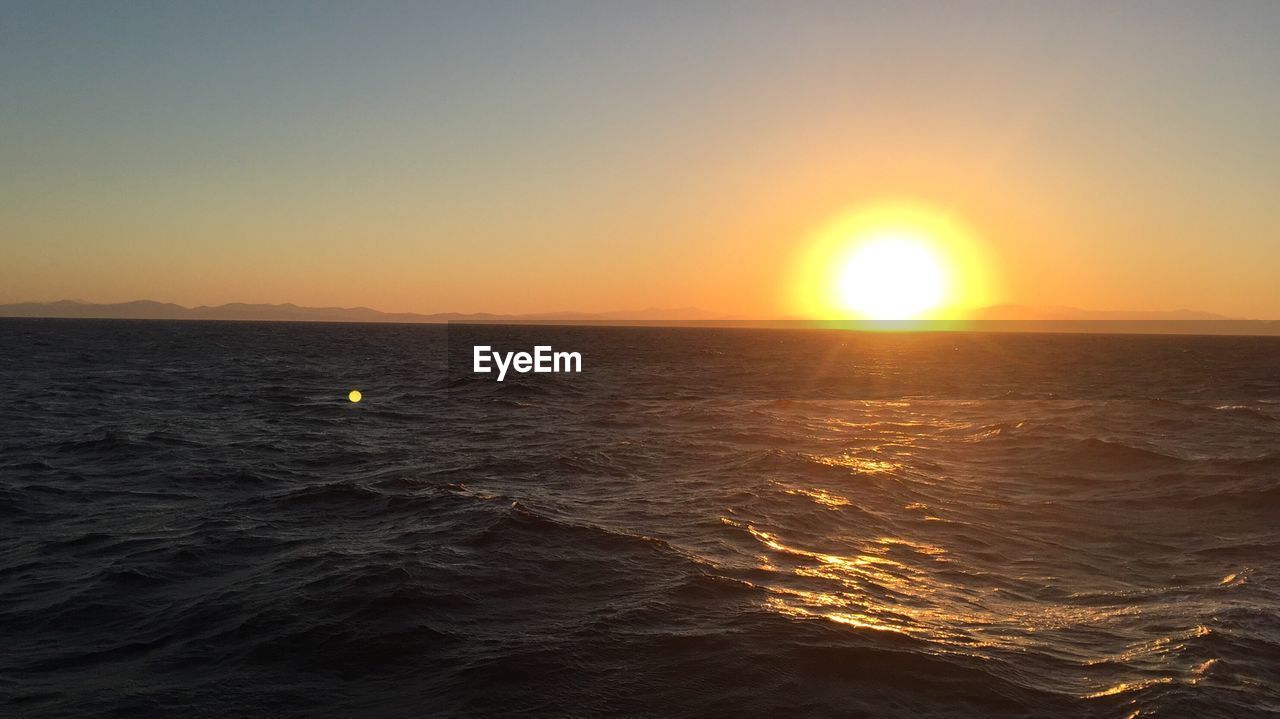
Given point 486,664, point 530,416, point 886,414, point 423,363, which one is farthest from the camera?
point 423,363

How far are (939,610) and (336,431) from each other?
2437cm

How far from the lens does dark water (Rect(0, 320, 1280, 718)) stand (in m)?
8.87

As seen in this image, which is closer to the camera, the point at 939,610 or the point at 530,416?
the point at 939,610

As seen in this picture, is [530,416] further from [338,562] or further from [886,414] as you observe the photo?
[338,562]

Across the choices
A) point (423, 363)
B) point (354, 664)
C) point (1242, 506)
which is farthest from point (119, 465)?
point (423, 363)

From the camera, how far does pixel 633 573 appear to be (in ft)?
42.0

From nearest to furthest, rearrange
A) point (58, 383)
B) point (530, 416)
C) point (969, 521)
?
point (969, 521) < point (530, 416) < point (58, 383)

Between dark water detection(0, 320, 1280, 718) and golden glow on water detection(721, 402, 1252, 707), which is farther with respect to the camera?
golden glow on water detection(721, 402, 1252, 707)

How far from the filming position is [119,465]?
21.8 meters

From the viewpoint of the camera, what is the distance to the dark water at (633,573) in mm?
8867

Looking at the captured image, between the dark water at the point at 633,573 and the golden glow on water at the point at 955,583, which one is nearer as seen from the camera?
the dark water at the point at 633,573

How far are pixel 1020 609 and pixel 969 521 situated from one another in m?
5.76

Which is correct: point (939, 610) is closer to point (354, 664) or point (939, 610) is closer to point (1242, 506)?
point (354, 664)

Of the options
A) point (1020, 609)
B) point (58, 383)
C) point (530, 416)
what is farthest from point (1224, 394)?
point (58, 383)
